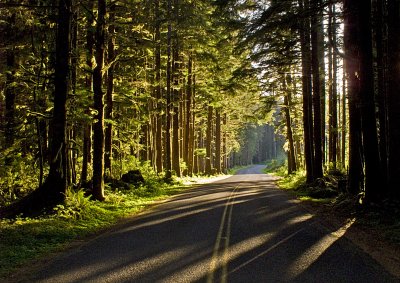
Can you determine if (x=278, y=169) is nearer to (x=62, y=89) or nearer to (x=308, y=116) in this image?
(x=308, y=116)

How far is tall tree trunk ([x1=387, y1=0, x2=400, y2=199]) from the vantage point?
40.5 ft

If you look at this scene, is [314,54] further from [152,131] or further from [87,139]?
[152,131]

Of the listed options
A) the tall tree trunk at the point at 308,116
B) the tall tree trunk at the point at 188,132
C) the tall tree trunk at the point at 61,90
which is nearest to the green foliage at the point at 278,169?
the tall tree trunk at the point at 188,132

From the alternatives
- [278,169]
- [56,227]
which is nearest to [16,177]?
[56,227]

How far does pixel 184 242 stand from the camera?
9.82 metres

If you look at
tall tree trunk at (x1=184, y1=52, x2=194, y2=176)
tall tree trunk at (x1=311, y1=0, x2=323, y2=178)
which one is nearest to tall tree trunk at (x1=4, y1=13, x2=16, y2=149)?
tall tree trunk at (x1=311, y1=0, x2=323, y2=178)

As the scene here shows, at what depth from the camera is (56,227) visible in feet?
36.7

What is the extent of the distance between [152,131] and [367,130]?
86.0ft

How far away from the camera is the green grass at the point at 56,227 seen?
8703mm

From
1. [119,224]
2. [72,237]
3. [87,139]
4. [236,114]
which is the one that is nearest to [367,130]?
[119,224]

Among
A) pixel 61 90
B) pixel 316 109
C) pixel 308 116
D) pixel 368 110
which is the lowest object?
pixel 368 110

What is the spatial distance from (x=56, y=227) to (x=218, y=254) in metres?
5.16

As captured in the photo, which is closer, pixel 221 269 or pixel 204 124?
pixel 221 269

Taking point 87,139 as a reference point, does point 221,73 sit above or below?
above
